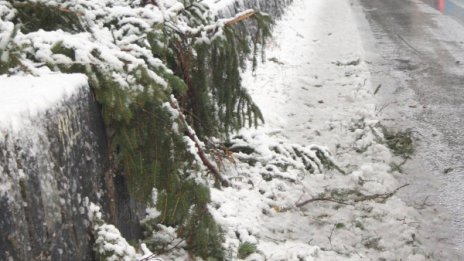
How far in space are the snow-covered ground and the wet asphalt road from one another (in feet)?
0.72

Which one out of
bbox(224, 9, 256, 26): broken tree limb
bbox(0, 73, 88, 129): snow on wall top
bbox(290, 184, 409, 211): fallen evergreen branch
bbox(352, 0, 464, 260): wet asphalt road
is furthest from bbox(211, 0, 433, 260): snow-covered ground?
bbox(0, 73, 88, 129): snow on wall top

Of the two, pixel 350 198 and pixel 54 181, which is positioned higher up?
pixel 54 181

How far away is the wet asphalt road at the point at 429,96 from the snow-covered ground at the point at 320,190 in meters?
0.22

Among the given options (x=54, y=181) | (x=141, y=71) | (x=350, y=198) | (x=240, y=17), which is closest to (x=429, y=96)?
(x=350, y=198)

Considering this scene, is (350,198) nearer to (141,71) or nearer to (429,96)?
(141,71)

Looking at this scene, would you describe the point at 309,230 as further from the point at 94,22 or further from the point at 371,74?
the point at 371,74

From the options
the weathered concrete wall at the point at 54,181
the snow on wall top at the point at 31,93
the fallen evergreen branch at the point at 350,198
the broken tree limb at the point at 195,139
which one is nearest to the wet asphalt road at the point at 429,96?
the fallen evergreen branch at the point at 350,198

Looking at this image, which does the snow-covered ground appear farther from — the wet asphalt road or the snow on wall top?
the snow on wall top

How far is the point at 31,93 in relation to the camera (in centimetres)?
211

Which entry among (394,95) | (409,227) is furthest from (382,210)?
(394,95)

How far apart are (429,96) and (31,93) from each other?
20.0 ft

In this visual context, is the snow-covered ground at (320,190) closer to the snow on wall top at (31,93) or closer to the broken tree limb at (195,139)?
the broken tree limb at (195,139)

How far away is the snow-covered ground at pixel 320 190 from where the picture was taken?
3.70 m

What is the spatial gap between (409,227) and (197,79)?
2011mm
